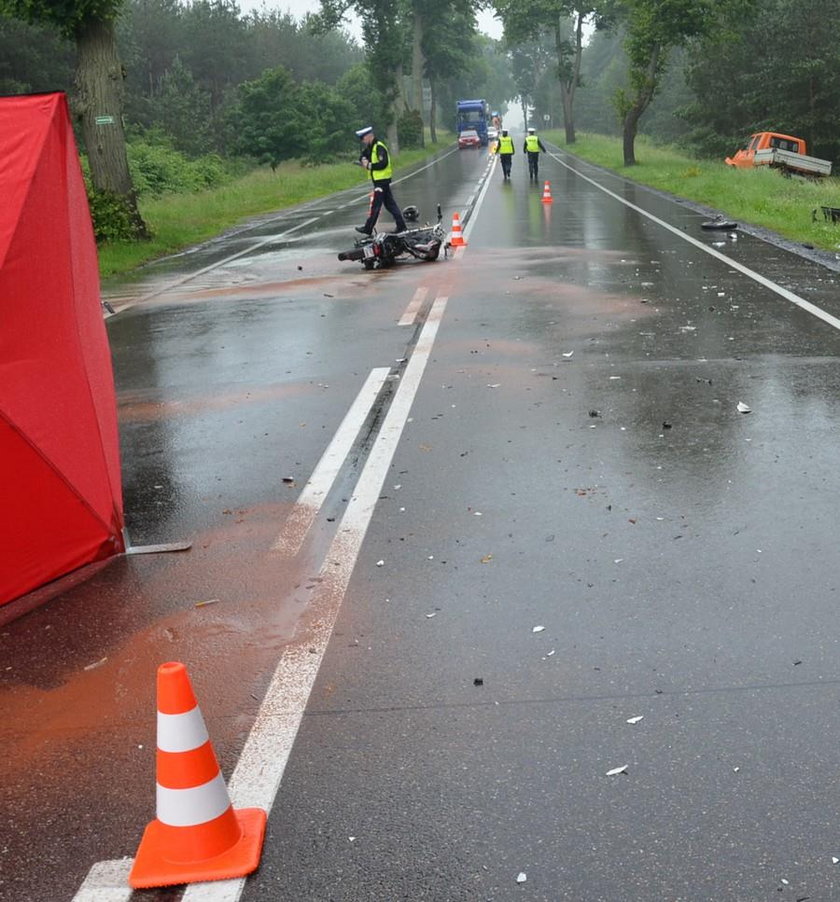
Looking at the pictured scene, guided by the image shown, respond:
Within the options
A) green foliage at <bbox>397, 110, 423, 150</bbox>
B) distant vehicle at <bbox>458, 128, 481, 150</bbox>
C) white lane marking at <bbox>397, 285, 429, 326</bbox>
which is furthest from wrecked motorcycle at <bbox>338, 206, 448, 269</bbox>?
distant vehicle at <bbox>458, 128, 481, 150</bbox>

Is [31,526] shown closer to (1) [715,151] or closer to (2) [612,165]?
(2) [612,165]

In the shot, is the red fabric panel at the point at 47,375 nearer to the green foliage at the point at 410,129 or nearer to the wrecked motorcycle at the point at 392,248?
the wrecked motorcycle at the point at 392,248

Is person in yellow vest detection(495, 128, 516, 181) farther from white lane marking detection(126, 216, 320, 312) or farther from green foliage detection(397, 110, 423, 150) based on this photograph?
green foliage detection(397, 110, 423, 150)

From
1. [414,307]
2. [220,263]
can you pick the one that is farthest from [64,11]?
[414,307]

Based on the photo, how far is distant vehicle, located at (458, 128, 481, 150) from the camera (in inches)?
3401

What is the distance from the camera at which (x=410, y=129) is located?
263 ft

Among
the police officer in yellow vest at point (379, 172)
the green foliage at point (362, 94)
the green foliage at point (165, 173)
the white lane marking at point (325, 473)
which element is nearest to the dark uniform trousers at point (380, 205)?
the police officer in yellow vest at point (379, 172)

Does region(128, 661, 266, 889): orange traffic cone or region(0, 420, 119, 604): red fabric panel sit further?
region(0, 420, 119, 604): red fabric panel

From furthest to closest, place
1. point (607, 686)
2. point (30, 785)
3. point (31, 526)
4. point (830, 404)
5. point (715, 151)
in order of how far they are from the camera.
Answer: point (715, 151), point (830, 404), point (31, 526), point (607, 686), point (30, 785)

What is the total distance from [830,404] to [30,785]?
6.18 m

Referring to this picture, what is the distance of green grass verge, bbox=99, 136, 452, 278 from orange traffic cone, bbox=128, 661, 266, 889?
1700 centimetres

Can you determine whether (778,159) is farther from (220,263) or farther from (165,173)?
(220,263)

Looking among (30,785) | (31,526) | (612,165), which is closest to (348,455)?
(31,526)

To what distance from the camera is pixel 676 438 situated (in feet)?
24.0
